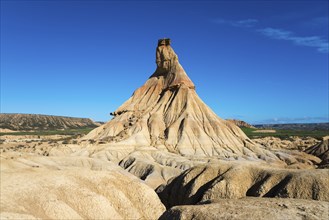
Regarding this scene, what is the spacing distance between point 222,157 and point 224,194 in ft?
153

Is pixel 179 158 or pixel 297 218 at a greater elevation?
pixel 297 218

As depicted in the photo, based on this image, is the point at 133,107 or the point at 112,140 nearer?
the point at 112,140

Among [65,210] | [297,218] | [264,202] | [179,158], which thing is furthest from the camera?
[179,158]

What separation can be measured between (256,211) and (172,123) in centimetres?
7725

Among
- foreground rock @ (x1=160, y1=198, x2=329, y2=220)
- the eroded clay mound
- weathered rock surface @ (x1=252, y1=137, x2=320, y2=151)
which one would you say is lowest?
weathered rock surface @ (x1=252, y1=137, x2=320, y2=151)

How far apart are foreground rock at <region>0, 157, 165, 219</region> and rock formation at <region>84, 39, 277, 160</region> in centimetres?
5128

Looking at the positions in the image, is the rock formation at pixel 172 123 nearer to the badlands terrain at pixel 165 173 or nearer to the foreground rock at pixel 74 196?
the badlands terrain at pixel 165 173

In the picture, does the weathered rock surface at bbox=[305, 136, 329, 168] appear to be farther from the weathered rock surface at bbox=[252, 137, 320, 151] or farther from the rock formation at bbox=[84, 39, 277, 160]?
the rock formation at bbox=[84, 39, 277, 160]

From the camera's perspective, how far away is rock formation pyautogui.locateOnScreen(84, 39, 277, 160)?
8725cm

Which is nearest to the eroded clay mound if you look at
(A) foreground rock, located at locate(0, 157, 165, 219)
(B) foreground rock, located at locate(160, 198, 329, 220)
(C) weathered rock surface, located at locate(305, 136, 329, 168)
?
(A) foreground rock, located at locate(0, 157, 165, 219)

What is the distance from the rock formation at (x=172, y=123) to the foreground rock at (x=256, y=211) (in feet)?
216

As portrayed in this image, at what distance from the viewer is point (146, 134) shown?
90.9 meters

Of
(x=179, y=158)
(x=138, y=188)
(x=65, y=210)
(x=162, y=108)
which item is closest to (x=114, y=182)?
(x=138, y=188)

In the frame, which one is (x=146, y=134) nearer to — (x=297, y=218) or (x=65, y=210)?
(x=65, y=210)
